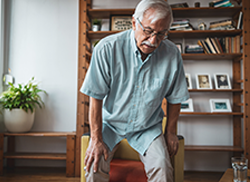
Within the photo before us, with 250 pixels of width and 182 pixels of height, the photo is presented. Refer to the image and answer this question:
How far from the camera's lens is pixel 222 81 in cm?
259

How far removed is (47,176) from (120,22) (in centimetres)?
206

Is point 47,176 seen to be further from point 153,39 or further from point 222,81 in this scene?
point 222,81

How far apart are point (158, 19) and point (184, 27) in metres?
1.66

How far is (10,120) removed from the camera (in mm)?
2420

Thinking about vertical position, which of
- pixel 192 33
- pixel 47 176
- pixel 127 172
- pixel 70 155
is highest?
pixel 192 33

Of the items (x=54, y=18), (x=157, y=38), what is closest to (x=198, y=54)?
(x=157, y=38)

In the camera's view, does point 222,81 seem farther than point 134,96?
Yes

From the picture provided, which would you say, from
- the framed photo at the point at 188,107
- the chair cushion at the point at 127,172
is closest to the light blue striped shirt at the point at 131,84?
the chair cushion at the point at 127,172

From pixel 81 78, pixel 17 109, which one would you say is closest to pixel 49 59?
pixel 81 78

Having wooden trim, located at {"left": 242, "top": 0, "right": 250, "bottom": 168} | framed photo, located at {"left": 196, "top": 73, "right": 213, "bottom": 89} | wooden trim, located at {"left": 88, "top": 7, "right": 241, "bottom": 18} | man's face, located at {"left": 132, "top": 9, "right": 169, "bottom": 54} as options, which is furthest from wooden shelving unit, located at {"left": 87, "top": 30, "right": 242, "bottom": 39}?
man's face, located at {"left": 132, "top": 9, "right": 169, "bottom": 54}

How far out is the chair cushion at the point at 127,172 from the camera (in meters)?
1.29

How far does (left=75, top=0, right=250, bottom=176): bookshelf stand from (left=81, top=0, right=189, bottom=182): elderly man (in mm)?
1298

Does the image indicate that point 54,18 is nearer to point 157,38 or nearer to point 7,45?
point 7,45

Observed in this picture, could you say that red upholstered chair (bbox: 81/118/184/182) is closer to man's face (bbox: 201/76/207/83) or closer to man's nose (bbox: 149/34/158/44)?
man's nose (bbox: 149/34/158/44)
